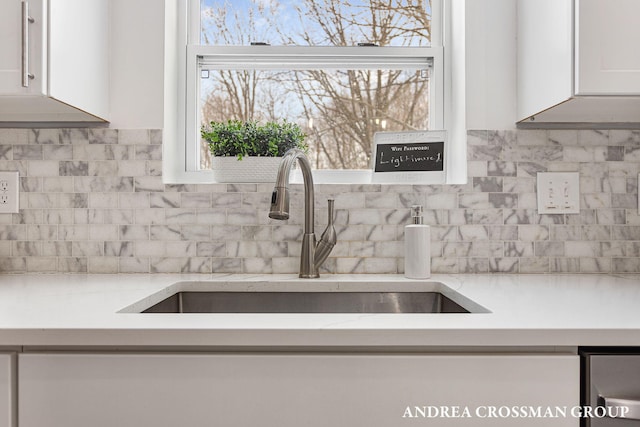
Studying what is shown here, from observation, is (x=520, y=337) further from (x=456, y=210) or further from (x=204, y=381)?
(x=456, y=210)

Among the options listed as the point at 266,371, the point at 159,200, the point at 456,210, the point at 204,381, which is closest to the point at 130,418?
the point at 204,381

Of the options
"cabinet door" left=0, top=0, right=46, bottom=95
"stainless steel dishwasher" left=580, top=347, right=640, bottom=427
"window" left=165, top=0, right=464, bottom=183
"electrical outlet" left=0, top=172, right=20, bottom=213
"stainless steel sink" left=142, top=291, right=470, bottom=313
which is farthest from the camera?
"window" left=165, top=0, right=464, bottom=183

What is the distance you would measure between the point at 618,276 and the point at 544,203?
30 centimetres

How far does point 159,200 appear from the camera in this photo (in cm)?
154

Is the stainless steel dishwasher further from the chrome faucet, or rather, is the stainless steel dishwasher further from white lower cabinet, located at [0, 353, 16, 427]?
white lower cabinet, located at [0, 353, 16, 427]

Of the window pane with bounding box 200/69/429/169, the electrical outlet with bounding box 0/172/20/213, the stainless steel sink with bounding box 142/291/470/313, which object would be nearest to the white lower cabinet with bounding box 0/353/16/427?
the stainless steel sink with bounding box 142/291/470/313

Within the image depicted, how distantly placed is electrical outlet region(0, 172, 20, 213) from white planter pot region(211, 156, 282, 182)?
2.09ft

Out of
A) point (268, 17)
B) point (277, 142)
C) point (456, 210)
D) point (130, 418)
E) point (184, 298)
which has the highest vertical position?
point (268, 17)

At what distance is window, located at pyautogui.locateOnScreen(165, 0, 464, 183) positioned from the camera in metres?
1.74

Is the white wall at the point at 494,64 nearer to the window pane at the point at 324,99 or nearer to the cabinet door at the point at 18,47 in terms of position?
the window pane at the point at 324,99

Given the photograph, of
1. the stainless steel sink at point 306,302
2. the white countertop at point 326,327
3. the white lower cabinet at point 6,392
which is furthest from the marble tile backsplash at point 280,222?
the white lower cabinet at point 6,392

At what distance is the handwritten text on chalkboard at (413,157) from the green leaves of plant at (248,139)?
322 mm

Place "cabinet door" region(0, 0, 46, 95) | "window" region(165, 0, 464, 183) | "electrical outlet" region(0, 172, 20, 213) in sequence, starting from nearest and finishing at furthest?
"cabinet door" region(0, 0, 46, 95) → "electrical outlet" region(0, 172, 20, 213) → "window" region(165, 0, 464, 183)

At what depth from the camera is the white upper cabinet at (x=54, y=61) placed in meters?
1.21
